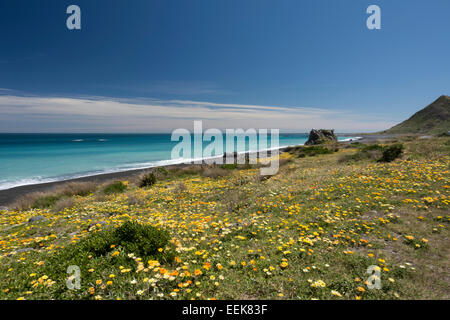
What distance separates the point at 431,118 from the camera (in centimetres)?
12225

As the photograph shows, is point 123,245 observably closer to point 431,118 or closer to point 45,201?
point 45,201

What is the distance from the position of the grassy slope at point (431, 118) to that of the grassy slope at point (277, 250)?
5565 inches

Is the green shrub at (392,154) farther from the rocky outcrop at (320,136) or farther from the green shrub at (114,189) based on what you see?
the rocky outcrop at (320,136)

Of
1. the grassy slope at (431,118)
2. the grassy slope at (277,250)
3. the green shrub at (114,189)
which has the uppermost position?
the grassy slope at (431,118)

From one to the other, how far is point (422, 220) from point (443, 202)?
168cm

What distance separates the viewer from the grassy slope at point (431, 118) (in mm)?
110800

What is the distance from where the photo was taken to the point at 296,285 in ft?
12.8

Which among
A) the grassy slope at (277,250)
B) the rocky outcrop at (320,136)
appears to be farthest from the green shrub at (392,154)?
the rocky outcrop at (320,136)

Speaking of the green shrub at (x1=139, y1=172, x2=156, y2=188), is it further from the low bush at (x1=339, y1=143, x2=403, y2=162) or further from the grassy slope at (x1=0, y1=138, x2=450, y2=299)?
the low bush at (x1=339, y1=143, x2=403, y2=162)

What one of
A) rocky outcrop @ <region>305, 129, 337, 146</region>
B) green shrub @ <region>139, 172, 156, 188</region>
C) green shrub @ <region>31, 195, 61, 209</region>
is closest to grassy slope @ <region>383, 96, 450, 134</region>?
rocky outcrop @ <region>305, 129, 337, 146</region>

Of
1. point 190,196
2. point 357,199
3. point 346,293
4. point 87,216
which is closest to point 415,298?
point 346,293

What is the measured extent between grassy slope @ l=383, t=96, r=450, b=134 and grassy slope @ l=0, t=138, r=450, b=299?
464 ft

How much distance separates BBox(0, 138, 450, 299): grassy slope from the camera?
368 centimetres
